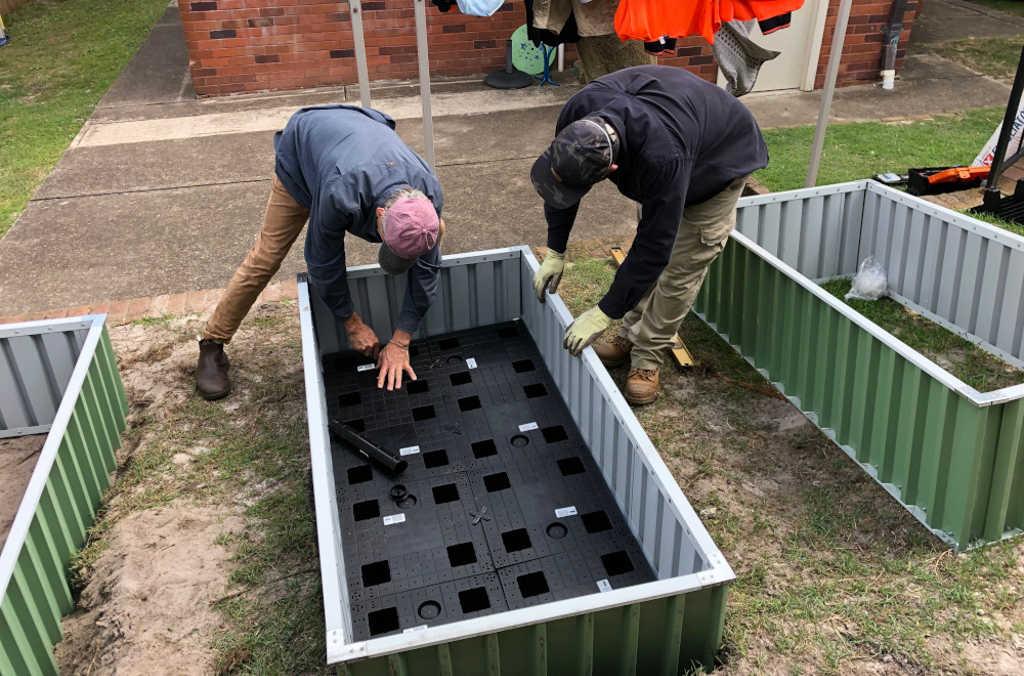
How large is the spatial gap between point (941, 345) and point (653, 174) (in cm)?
260

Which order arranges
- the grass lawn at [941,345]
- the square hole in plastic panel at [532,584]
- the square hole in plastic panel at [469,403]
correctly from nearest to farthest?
the square hole in plastic panel at [532,584] → the square hole in plastic panel at [469,403] → the grass lawn at [941,345]

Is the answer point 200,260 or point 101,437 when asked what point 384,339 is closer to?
point 101,437

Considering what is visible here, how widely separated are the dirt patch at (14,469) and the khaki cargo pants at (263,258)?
1.07m

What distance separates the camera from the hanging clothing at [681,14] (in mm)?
5184

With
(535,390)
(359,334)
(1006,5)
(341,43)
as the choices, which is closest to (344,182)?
(359,334)

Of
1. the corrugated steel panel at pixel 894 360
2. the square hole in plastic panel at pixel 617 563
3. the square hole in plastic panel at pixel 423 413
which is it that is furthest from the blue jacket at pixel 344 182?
the corrugated steel panel at pixel 894 360

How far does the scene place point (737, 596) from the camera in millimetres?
3516

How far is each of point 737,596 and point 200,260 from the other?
4.63 metres

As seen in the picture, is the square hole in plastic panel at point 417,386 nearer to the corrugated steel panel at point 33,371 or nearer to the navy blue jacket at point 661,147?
the navy blue jacket at point 661,147

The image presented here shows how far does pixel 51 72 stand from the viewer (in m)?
11.0

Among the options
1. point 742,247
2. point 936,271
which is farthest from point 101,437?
point 936,271

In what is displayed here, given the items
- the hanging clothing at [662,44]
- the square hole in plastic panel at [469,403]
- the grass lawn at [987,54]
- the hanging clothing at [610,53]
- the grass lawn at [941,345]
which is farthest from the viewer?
the grass lawn at [987,54]

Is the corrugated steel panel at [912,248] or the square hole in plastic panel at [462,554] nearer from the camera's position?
the square hole in plastic panel at [462,554]

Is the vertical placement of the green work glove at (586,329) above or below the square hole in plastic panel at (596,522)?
above
